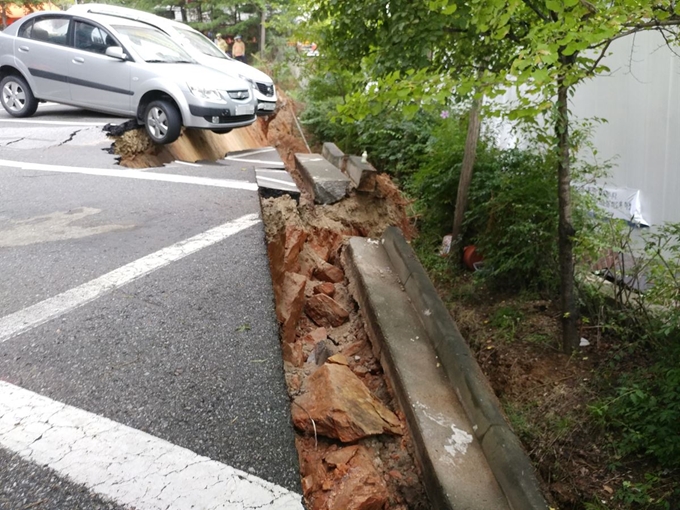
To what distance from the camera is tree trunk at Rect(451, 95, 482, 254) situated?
272 inches

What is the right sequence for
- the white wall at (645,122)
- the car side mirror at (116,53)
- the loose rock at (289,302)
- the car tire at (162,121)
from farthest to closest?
the car side mirror at (116,53), the car tire at (162,121), the white wall at (645,122), the loose rock at (289,302)

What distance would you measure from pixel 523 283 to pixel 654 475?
2743 mm

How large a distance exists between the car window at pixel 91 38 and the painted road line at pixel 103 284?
216 inches

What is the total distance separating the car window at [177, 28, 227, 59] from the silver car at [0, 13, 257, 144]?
1457mm

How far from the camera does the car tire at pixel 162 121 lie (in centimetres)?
772

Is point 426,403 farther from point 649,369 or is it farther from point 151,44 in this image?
point 151,44

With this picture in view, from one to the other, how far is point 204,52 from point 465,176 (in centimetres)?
645

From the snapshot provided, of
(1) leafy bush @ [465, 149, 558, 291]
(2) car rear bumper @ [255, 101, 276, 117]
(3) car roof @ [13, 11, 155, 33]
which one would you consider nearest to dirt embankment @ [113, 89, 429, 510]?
(2) car rear bumper @ [255, 101, 276, 117]

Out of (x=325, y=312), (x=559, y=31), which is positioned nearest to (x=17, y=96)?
(x=325, y=312)

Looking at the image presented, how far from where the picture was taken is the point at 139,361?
2623 millimetres

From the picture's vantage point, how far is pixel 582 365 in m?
4.91

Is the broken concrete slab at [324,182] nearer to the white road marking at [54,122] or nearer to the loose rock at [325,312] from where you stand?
the loose rock at [325,312]

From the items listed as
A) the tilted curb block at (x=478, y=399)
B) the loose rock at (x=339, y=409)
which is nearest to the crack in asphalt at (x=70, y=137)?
the tilted curb block at (x=478, y=399)

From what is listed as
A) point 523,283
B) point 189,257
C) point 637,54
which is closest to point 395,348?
point 189,257
